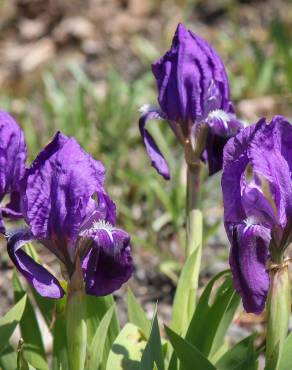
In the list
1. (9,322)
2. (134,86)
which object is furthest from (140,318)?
(134,86)

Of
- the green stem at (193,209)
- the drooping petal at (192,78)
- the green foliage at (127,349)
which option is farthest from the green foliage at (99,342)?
the drooping petal at (192,78)

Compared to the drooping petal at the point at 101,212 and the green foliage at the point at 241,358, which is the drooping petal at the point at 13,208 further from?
the green foliage at the point at 241,358

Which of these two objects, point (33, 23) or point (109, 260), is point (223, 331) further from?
point (33, 23)

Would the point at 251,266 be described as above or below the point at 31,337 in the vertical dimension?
above

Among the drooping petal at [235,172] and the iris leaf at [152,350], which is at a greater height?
the drooping petal at [235,172]

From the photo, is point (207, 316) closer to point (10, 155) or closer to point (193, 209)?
point (193, 209)

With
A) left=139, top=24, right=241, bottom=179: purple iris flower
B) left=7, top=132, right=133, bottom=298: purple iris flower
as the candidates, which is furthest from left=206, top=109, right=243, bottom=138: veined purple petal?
left=7, top=132, right=133, bottom=298: purple iris flower
